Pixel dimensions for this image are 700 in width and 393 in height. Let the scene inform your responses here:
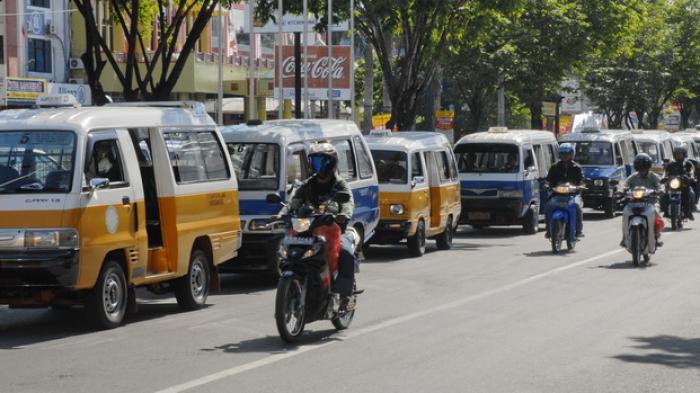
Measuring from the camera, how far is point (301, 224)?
1176 cm

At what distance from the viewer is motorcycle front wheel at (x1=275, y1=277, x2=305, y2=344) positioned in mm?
11305

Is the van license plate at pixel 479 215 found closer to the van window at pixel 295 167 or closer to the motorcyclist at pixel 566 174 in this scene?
the motorcyclist at pixel 566 174

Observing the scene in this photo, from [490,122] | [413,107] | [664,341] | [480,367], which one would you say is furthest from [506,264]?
[490,122]

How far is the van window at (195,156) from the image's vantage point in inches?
573

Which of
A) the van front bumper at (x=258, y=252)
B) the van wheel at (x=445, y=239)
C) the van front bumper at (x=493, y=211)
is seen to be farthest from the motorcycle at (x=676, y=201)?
the van front bumper at (x=258, y=252)

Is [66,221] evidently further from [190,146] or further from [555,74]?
[555,74]

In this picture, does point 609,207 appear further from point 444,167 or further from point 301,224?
point 301,224

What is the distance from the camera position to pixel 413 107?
33938 mm

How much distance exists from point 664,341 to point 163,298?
6598mm

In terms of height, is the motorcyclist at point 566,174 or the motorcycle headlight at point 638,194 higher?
the motorcyclist at point 566,174

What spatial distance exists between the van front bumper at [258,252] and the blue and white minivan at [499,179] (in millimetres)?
11505

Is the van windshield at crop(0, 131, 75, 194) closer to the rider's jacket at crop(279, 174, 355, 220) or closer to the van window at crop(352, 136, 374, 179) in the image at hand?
the rider's jacket at crop(279, 174, 355, 220)

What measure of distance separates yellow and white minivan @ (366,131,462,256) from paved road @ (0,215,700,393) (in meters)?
3.37

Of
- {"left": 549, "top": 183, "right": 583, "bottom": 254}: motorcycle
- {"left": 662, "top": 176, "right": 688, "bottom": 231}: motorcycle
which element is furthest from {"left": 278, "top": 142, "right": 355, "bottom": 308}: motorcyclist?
{"left": 662, "top": 176, "right": 688, "bottom": 231}: motorcycle
